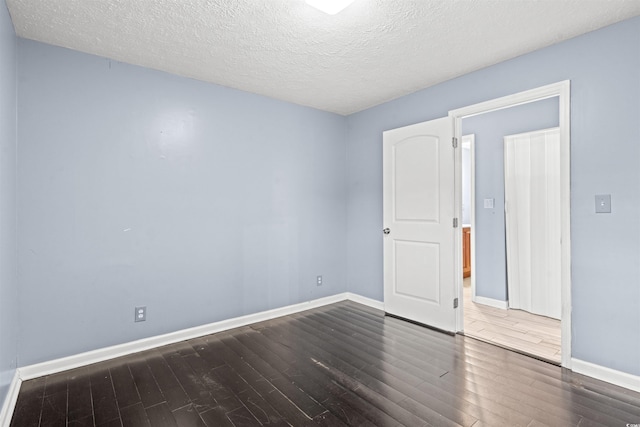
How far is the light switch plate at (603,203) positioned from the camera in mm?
2352

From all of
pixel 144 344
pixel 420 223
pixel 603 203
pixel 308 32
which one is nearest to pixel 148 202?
pixel 144 344

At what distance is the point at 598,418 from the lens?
6.31 feet

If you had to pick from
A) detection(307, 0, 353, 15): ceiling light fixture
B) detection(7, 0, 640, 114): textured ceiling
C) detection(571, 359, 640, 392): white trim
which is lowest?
detection(571, 359, 640, 392): white trim

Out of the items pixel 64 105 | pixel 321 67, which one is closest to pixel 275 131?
pixel 321 67

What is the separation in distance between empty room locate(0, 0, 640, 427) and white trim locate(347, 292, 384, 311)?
127mm

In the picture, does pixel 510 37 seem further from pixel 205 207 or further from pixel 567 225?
pixel 205 207

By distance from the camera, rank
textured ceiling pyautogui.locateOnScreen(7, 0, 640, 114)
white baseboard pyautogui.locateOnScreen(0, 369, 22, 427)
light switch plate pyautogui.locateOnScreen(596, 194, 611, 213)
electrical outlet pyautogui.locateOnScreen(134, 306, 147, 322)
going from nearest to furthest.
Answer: white baseboard pyautogui.locateOnScreen(0, 369, 22, 427)
textured ceiling pyautogui.locateOnScreen(7, 0, 640, 114)
light switch plate pyautogui.locateOnScreen(596, 194, 611, 213)
electrical outlet pyautogui.locateOnScreen(134, 306, 147, 322)

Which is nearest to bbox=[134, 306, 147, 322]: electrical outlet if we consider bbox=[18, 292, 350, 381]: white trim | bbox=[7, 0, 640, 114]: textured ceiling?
bbox=[18, 292, 350, 381]: white trim

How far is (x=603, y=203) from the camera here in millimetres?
2377

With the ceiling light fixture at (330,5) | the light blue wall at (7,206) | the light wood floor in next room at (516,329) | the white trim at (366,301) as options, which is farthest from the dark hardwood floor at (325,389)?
the ceiling light fixture at (330,5)

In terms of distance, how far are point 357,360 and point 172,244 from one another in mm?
1980

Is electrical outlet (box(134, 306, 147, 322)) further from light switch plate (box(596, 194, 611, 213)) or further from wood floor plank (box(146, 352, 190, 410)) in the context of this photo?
light switch plate (box(596, 194, 611, 213))

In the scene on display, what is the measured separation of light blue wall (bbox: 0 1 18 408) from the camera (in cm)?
191

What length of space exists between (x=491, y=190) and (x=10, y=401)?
16.1ft
